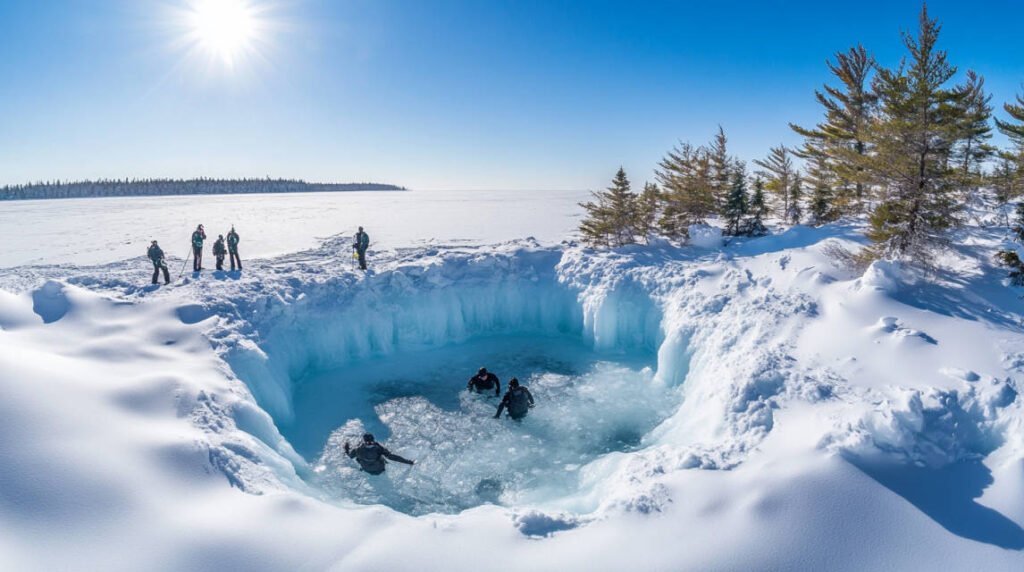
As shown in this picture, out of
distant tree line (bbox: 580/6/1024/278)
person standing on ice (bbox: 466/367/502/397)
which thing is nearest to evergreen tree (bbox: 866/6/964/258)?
distant tree line (bbox: 580/6/1024/278)

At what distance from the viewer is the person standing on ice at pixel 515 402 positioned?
10.9 m

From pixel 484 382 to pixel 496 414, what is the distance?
1.24 meters

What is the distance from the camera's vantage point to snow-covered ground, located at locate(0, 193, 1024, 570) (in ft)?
16.3

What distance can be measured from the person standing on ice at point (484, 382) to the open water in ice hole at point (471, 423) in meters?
0.30

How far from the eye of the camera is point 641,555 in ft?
16.4

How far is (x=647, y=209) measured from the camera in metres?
19.5

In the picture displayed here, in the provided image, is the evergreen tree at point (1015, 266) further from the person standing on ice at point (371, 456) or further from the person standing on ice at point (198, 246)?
the person standing on ice at point (198, 246)

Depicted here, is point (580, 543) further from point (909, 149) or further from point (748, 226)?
point (748, 226)

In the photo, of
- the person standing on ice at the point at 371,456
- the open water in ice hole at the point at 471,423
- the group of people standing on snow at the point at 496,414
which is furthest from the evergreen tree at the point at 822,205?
the person standing on ice at the point at 371,456

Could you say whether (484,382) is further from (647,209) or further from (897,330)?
(647,209)

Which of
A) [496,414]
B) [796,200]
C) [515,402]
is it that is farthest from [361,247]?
[796,200]

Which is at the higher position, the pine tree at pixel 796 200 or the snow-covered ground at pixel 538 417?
the pine tree at pixel 796 200

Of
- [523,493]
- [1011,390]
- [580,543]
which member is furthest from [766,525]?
[1011,390]

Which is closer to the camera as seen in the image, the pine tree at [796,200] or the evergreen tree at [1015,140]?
the evergreen tree at [1015,140]
